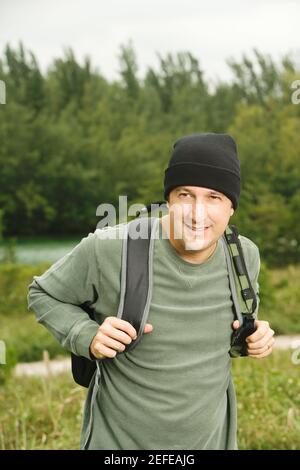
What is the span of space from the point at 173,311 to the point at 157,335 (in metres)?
0.09

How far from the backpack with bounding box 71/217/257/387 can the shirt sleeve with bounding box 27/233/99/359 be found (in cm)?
6

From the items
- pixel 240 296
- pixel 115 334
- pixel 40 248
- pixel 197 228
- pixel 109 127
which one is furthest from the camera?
pixel 109 127

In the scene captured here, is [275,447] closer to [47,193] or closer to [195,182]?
[195,182]

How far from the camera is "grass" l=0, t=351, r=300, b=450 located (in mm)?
4180

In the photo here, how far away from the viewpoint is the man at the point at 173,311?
202 centimetres

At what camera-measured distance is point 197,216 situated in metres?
1.97

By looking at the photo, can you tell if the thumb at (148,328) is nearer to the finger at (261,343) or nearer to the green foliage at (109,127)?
the finger at (261,343)

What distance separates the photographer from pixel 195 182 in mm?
2008

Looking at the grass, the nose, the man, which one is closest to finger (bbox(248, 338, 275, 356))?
the man

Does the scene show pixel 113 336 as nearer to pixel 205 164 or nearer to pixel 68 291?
pixel 68 291

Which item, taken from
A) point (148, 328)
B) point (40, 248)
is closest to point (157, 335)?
point (148, 328)

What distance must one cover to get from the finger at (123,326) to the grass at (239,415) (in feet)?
7.29

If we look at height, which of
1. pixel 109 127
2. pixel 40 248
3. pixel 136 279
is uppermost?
pixel 109 127
